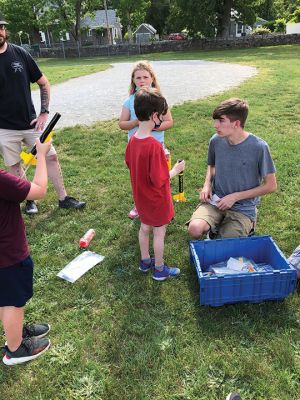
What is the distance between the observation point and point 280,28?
44.5 m

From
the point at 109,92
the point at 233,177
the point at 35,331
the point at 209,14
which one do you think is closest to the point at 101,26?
the point at 209,14

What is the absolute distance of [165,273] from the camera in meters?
3.46

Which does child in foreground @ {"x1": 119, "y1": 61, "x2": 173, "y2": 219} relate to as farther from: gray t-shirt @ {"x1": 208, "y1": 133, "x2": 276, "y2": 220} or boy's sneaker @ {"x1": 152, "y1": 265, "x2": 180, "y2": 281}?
boy's sneaker @ {"x1": 152, "y1": 265, "x2": 180, "y2": 281}

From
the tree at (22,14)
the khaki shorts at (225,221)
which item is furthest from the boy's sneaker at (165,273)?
the tree at (22,14)

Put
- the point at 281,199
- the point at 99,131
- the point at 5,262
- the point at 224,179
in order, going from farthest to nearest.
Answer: the point at 99,131, the point at 281,199, the point at 224,179, the point at 5,262

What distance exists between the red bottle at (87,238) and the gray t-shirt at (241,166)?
4.94 feet

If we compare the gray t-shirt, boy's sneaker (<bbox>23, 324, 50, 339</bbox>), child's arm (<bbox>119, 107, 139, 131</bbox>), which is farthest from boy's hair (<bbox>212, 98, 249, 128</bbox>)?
boy's sneaker (<bbox>23, 324, 50, 339</bbox>)

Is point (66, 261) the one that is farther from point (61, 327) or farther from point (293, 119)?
point (293, 119)

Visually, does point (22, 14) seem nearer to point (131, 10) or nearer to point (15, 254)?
point (131, 10)

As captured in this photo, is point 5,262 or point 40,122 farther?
point 40,122

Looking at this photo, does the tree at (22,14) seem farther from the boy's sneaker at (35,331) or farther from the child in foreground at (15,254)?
the child in foreground at (15,254)

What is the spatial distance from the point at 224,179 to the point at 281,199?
1463 millimetres

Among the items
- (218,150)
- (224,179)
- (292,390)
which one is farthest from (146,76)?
(292,390)

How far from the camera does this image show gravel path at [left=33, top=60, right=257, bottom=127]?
9620 mm
